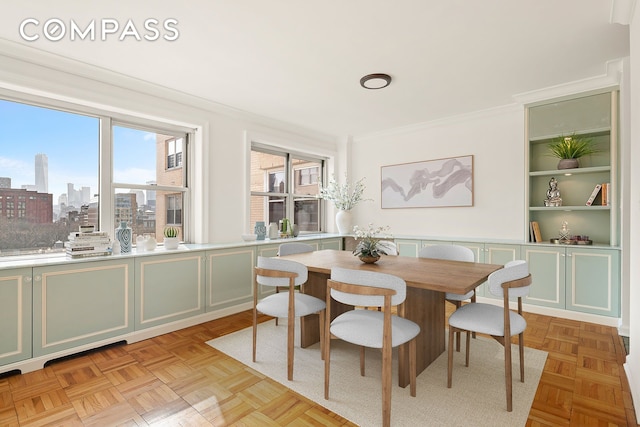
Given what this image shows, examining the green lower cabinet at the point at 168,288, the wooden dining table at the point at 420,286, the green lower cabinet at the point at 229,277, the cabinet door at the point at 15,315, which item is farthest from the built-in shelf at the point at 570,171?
the cabinet door at the point at 15,315

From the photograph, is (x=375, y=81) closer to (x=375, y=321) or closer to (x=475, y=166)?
(x=475, y=166)

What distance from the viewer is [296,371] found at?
8.30 ft

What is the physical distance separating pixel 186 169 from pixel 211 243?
99 cm

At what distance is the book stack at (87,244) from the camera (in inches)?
112

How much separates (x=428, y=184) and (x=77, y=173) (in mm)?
4555

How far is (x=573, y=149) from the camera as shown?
12.3 ft

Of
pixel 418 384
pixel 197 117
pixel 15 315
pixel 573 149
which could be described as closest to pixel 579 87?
pixel 573 149

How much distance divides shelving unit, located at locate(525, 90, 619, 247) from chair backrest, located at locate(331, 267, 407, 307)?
2.96 metres

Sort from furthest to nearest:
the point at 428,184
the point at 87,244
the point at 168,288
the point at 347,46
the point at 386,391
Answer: the point at 428,184 < the point at 168,288 < the point at 87,244 < the point at 347,46 < the point at 386,391

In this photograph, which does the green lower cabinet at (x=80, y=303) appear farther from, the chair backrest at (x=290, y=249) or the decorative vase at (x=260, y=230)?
the decorative vase at (x=260, y=230)

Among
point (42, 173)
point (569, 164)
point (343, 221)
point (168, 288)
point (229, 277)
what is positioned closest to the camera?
point (42, 173)

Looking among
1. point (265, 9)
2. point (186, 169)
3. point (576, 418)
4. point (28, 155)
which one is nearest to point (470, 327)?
point (576, 418)

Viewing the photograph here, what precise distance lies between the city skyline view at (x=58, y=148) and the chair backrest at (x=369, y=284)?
2.83 meters

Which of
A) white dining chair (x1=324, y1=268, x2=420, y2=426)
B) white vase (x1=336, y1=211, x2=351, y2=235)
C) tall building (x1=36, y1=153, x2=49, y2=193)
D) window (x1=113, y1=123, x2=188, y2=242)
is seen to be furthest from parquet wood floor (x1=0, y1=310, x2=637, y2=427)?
white vase (x1=336, y1=211, x2=351, y2=235)
